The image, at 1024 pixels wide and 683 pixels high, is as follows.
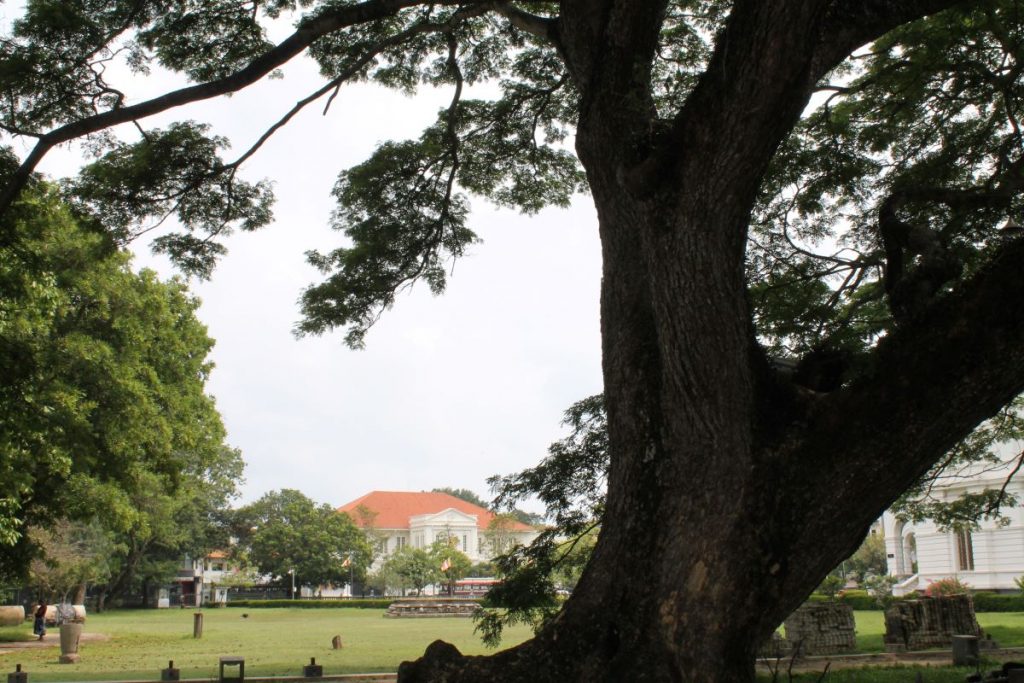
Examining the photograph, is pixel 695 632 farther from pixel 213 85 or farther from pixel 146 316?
pixel 146 316

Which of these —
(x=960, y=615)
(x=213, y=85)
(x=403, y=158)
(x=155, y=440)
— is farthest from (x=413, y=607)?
(x=213, y=85)

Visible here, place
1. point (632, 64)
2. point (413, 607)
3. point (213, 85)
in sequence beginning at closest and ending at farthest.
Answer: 1. point (632, 64)
2. point (213, 85)
3. point (413, 607)

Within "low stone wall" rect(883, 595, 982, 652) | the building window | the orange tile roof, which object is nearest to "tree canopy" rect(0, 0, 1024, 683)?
"low stone wall" rect(883, 595, 982, 652)

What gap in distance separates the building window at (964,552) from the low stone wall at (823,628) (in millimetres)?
26389

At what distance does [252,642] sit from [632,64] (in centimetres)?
2079

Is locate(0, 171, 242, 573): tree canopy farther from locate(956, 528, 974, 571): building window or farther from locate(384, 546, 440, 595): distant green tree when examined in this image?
locate(384, 546, 440, 595): distant green tree

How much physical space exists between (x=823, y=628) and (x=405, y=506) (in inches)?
3026

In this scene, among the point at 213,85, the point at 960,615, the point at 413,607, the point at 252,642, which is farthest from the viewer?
the point at 413,607

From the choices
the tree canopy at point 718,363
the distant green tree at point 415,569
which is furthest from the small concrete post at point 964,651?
the distant green tree at point 415,569

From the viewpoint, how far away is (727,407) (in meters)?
4.13

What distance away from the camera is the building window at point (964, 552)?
1501 inches

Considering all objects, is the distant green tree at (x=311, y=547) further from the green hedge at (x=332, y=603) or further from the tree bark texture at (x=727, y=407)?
the tree bark texture at (x=727, y=407)

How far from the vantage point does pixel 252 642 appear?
859 inches

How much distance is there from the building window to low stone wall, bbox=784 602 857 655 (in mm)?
26389
